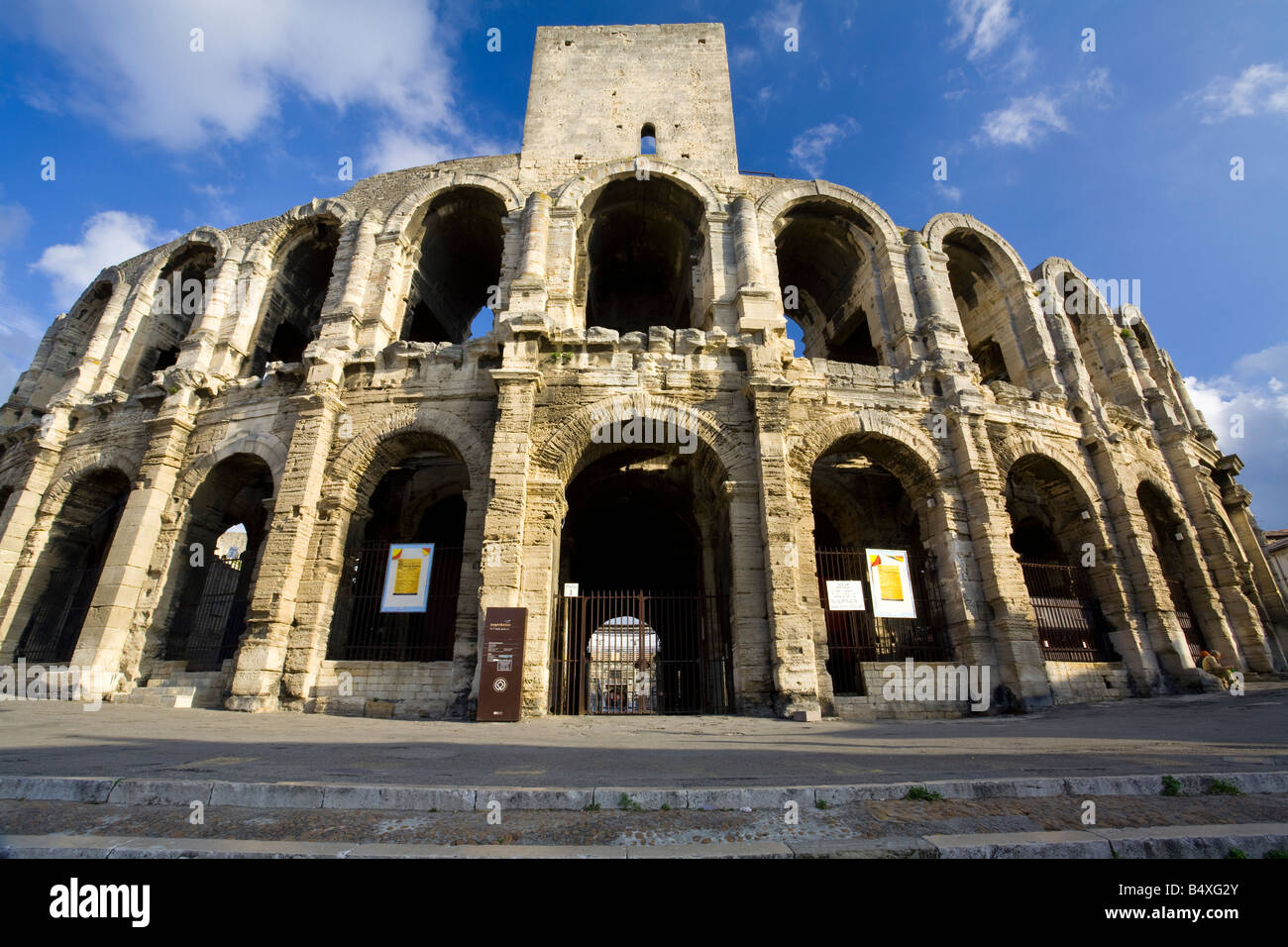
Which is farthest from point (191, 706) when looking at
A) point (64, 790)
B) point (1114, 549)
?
point (1114, 549)

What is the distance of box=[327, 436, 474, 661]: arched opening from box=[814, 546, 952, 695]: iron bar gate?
7.49m

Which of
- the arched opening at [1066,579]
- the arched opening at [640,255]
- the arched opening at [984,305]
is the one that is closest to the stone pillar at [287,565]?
the arched opening at [640,255]

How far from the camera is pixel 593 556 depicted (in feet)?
55.3

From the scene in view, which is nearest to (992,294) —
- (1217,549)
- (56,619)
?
(1217,549)

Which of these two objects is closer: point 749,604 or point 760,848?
point 760,848

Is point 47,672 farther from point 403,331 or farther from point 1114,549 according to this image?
point 1114,549

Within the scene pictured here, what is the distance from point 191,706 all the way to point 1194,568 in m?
21.8

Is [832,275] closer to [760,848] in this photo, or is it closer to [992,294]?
[992,294]

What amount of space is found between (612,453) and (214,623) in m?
9.53

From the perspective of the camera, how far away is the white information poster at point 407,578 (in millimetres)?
10609

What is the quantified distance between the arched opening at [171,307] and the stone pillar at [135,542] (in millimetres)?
4895

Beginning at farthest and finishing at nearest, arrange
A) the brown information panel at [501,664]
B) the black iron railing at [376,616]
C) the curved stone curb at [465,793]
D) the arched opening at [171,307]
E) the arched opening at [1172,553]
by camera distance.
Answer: the arched opening at [171,307] → the arched opening at [1172,553] → the black iron railing at [376,616] → the brown information panel at [501,664] → the curved stone curb at [465,793]

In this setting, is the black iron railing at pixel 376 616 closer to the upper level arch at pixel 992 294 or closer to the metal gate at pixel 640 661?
the metal gate at pixel 640 661

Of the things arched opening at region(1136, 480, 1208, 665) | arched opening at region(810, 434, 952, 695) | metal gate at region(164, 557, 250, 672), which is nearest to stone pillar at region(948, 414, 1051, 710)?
arched opening at region(810, 434, 952, 695)
